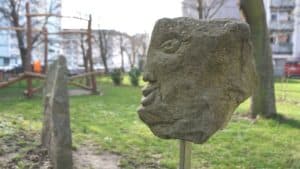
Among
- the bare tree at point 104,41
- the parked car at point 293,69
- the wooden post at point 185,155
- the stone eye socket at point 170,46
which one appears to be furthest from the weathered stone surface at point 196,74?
the bare tree at point 104,41

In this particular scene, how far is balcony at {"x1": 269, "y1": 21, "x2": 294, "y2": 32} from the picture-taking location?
5203cm

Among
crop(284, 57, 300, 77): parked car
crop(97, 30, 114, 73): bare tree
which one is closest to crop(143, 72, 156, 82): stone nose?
crop(284, 57, 300, 77): parked car

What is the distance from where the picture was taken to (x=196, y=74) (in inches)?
156

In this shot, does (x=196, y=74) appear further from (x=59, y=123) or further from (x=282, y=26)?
(x=282, y=26)

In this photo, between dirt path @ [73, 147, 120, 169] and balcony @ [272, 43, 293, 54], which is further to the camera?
balcony @ [272, 43, 293, 54]

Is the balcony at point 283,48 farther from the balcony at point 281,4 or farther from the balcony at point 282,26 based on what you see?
the balcony at point 281,4

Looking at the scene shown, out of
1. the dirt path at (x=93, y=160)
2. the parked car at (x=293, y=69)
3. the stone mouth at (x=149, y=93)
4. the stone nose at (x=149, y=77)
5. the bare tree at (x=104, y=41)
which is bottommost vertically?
the parked car at (x=293, y=69)

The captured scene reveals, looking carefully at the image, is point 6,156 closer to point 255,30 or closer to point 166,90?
point 166,90

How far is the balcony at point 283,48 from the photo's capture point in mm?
51312

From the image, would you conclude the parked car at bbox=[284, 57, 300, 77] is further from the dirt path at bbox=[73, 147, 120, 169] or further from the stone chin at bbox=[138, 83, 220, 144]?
the stone chin at bbox=[138, 83, 220, 144]

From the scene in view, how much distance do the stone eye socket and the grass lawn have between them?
107 inches

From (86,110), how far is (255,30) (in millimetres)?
4883

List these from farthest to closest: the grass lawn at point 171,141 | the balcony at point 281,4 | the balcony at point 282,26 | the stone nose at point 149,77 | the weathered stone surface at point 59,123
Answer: the balcony at point 281,4 < the balcony at point 282,26 < the grass lawn at point 171,141 < the weathered stone surface at point 59,123 < the stone nose at point 149,77

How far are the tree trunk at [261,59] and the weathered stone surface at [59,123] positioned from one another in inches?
224
